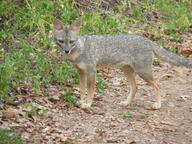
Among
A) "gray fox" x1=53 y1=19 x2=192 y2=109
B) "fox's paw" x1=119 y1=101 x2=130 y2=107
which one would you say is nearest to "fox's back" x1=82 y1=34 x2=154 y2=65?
"gray fox" x1=53 y1=19 x2=192 y2=109

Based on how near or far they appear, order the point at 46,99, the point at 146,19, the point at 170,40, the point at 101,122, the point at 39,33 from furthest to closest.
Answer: the point at 146,19
the point at 170,40
the point at 39,33
the point at 46,99
the point at 101,122

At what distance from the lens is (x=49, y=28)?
11828mm

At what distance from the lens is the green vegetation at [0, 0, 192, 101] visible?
9258 mm

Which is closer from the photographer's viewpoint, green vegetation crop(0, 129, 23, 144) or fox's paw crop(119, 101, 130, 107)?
green vegetation crop(0, 129, 23, 144)

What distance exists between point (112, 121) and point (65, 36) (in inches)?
59.9

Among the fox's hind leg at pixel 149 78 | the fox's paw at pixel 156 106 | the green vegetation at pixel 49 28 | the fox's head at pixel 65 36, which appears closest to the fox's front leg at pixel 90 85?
the fox's head at pixel 65 36

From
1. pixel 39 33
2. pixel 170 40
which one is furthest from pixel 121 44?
pixel 170 40

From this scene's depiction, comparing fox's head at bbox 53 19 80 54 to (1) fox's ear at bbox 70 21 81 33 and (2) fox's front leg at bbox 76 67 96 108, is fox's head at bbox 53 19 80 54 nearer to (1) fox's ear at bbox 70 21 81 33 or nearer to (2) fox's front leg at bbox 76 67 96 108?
(1) fox's ear at bbox 70 21 81 33

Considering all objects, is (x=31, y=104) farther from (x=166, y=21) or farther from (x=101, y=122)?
(x=166, y=21)

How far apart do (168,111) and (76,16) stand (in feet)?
15.9

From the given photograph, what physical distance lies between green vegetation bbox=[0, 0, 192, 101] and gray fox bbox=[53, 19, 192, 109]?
853 mm

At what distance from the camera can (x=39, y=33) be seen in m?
11.4

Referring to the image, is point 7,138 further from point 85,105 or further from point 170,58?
point 170,58

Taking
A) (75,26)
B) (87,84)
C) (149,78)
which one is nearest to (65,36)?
(75,26)
